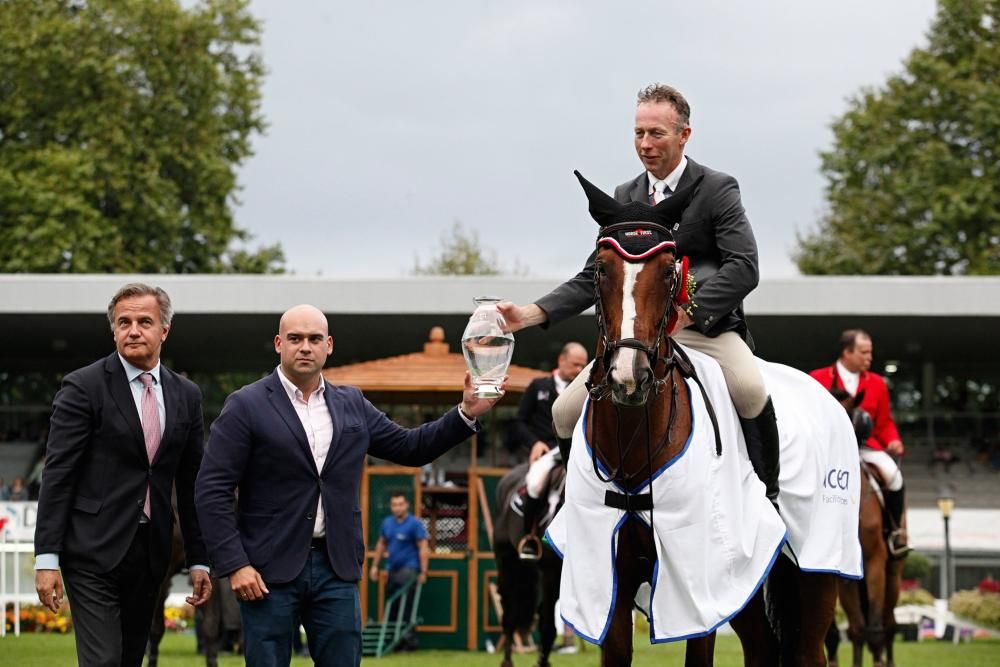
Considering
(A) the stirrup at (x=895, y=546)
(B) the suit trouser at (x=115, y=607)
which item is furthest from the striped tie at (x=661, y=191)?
(A) the stirrup at (x=895, y=546)

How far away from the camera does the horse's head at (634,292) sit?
5270 millimetres

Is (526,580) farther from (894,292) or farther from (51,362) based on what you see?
(51,362)

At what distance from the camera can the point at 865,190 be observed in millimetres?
39438

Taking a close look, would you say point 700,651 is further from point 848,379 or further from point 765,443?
point 848,379

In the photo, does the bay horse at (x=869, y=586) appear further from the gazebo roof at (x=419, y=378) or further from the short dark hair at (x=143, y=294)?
the short dark hair at (x=143, y=294)

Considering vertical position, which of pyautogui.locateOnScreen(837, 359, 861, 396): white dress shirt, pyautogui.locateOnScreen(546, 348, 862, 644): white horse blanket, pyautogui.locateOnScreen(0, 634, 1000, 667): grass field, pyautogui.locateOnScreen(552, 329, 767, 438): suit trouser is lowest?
pyautogui.locateOnScreen(0, 634, 1000, 667): grass field

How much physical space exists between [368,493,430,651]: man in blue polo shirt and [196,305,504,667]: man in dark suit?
10208 millimetres

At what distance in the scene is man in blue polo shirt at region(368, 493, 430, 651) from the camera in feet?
52.9

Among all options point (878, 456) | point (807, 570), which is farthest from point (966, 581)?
point (807, 570)

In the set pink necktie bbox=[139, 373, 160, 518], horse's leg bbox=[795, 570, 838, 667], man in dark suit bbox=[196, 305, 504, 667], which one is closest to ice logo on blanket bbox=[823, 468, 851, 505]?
horse's leg bbox=[795, 570, 838, 667]

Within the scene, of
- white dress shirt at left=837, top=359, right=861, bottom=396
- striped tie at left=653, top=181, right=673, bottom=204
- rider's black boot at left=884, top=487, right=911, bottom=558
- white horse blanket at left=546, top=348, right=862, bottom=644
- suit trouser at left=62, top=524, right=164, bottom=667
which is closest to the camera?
white horse blanket at left=546, top=348, right=862, bottom=644

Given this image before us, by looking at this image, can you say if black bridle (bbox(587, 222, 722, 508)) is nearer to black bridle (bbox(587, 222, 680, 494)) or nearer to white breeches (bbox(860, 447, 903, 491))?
black bridle (bbox(587, 222, 680, 494))

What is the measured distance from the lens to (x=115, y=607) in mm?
6176

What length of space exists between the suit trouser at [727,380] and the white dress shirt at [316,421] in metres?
1.10
